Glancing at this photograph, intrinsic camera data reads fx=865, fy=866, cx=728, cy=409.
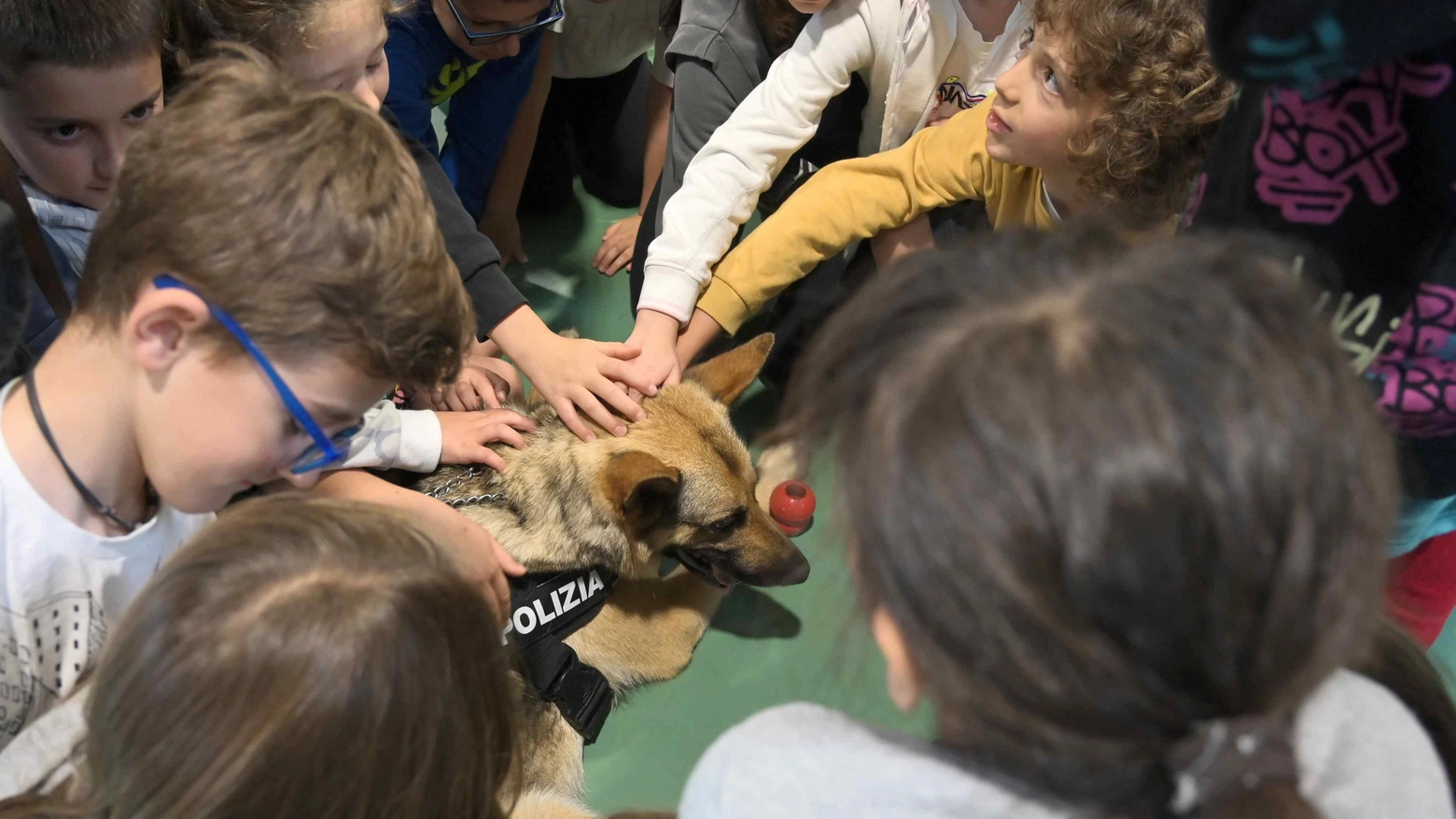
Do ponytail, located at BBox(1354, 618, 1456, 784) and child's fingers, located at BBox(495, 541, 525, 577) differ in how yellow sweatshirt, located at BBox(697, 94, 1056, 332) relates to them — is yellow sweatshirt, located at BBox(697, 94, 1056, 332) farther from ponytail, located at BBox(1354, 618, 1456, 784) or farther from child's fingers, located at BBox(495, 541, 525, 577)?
ponytail, located at BBox(1354, 618, 1456, 784)

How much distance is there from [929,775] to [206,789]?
78cm

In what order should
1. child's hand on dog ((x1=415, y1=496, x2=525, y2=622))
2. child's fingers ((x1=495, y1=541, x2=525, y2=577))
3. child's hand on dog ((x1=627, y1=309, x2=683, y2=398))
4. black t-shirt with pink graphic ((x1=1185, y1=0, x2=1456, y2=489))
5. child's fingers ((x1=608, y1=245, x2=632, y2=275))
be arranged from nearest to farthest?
black t-shirt with pink graphic ((x1=1185, y1=0, x2=1456, y2=489)) → child's hand on dog ((x1=415, y1=496, x2=525, y2=622)) → child's fingers ((x1=495, y1=541, x2=525, y2=577)) → child's hand on dog ((x1=627, y1=309, x2=683, y2=398)) → child's fingers ((x1=608, y1=245, x2=632, y2=275))

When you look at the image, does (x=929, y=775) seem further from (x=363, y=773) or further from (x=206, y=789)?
(x=206, y=789)

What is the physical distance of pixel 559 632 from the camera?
6.35 feet

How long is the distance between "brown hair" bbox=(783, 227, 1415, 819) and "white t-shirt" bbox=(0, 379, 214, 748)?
46.8 inches

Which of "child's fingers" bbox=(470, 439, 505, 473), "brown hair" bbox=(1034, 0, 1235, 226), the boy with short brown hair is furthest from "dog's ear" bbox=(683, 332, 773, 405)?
the boy with short brown hair

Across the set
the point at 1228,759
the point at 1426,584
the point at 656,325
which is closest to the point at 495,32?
the point at 656,325

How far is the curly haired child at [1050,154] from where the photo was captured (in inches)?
72.9

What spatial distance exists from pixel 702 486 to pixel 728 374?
0.36 meters

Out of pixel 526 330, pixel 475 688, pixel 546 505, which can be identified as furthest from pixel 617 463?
pixel 475 688

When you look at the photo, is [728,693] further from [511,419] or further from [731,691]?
[511,419]

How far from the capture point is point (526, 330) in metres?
2.22

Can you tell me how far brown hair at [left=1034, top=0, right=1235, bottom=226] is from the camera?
1825 millimetres

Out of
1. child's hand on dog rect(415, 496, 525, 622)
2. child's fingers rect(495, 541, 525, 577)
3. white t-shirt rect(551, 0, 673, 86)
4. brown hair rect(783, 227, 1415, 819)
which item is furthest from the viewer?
white t-shirt rect(551, 0, 673, 86)
